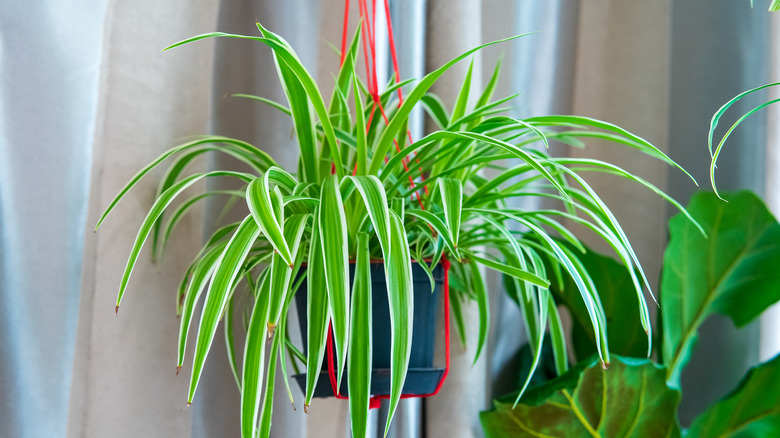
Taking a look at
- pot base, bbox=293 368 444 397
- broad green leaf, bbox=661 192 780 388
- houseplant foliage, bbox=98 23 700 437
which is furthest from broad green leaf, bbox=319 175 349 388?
broad green leaf, bbox=661 192 780 388

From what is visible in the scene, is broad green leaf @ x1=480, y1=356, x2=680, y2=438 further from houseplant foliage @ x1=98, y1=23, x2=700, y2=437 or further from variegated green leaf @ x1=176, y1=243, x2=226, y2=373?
variegated green leaf @ x1=176, y1=243, x2=226, y2=373

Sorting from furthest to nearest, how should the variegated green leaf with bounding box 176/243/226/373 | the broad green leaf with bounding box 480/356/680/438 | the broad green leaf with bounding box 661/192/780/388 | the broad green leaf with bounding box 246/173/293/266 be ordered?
the broad green leaf with bounding box 661/192/780/388 < the broad green leaf with bounding box 480/356/680/438 < the variegated green leaf with bounding box 176/243/226/373 < the broad green leaf with bounding box 246/173/293/266

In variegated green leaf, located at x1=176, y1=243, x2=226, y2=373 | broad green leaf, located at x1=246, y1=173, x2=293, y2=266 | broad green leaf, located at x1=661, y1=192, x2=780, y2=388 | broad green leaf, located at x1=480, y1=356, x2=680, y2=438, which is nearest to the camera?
broad green leaf, located at x1=246, y1=173, x2=293, y2=266

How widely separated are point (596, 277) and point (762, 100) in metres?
0.43

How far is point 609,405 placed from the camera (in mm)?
888

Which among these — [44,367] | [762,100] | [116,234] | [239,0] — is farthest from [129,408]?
[762,100]

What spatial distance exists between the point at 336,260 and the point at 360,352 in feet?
0.30

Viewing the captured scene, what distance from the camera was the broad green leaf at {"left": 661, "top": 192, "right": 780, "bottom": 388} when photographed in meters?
0.99

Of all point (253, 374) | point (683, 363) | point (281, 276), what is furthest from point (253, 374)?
point (683, 363)

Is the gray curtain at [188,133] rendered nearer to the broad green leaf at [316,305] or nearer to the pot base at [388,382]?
the pot base at [388,382]

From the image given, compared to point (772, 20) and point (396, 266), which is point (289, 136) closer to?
point (396, 266)

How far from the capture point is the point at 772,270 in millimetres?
982

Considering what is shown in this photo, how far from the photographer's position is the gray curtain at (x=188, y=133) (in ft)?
2.95

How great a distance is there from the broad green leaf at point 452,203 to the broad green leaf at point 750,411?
1.90 feet
